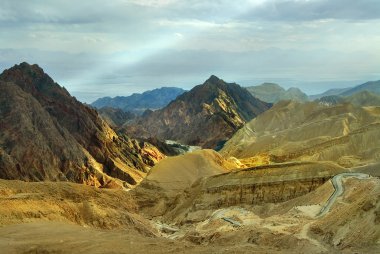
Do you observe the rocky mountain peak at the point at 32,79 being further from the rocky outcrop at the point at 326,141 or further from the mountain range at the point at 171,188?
the rocky outcrop at the point at 326,141

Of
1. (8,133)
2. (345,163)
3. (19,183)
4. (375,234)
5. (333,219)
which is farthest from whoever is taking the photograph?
(8,133)

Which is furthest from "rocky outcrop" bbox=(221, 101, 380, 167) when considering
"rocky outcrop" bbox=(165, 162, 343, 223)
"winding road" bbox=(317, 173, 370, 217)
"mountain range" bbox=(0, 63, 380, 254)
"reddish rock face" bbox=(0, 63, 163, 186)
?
"winding road" bbox=(317, 173, 370, 217)

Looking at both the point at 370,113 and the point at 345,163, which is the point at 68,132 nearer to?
the point at 345,163

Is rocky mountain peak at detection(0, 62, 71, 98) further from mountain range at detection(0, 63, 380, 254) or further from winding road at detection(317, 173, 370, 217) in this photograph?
winding road at detection(317, 173, 370, 217)

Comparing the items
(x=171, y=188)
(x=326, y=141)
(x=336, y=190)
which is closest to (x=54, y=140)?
(x=171, y=188)

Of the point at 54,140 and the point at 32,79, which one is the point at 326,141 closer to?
the point at 54,140

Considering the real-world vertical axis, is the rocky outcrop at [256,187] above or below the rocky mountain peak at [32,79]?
below

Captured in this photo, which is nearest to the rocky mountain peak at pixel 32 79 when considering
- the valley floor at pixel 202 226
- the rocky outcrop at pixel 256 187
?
the valley floor at pixel 202 226

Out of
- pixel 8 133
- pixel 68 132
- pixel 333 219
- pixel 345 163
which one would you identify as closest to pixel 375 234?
pixel 333 219
